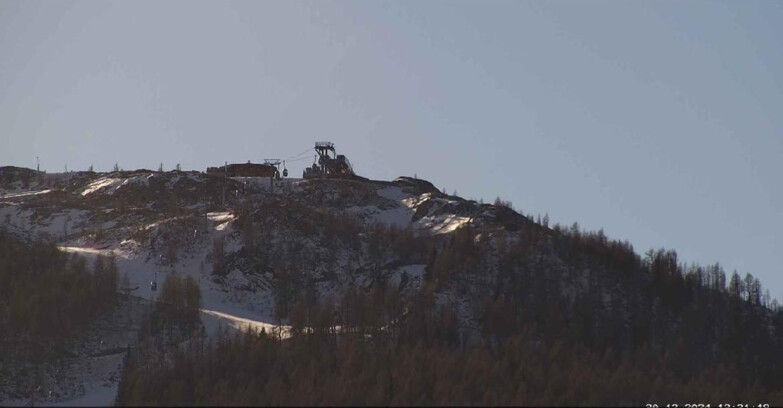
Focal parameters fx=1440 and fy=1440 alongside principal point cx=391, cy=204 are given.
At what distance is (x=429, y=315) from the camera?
136m

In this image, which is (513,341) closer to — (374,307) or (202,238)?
(374,307)

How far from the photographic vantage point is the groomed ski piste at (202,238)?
13638 centimetres

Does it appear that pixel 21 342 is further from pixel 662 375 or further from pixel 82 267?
pixel 662 375

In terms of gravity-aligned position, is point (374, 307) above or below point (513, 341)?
above

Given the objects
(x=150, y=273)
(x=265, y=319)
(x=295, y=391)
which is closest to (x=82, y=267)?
(x=150, y=273)

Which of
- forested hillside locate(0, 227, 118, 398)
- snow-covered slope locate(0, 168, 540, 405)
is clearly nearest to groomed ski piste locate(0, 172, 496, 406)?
snow-covered slope locate(0, 168, 540, 405)

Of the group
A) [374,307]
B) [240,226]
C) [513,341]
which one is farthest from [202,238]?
[513,341]

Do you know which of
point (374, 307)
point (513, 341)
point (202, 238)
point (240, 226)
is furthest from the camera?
point (240, 226)

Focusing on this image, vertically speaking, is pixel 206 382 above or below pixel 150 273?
below

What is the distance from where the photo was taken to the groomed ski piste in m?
136

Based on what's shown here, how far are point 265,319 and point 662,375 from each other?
41545 millimetres

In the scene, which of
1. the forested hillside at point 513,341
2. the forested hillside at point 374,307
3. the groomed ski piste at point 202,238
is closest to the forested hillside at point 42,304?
the forested hillside at point 374,307

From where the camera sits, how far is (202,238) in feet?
543

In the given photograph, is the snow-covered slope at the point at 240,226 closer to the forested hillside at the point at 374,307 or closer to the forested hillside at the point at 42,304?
the forested hillside at the point at 374,307
